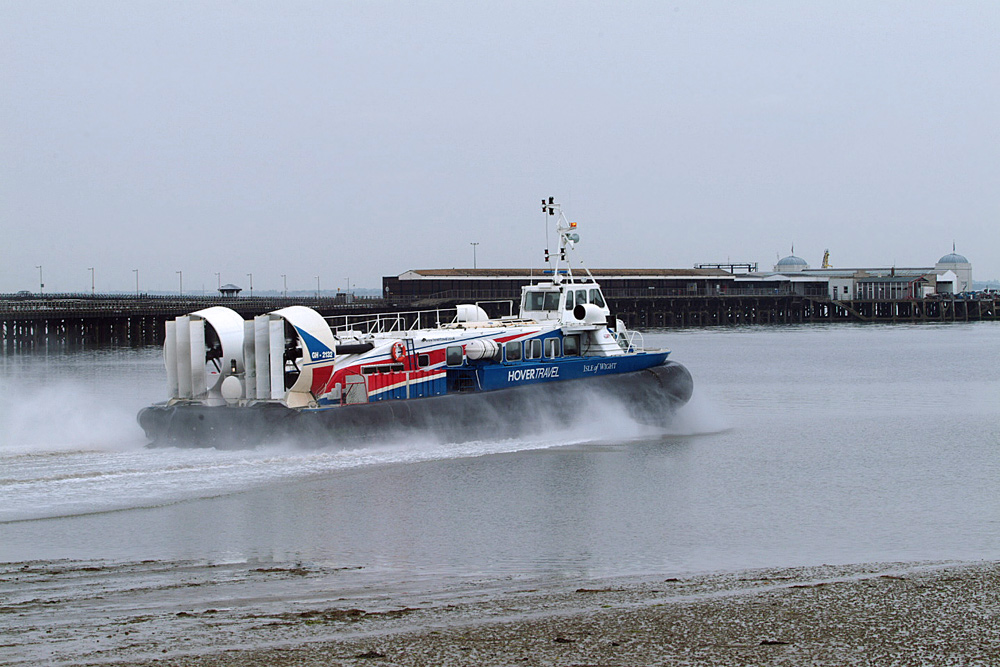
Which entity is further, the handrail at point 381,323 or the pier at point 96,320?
the pier at point 96,320

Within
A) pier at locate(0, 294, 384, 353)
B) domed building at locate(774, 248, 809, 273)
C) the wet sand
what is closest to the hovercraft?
the wet sand

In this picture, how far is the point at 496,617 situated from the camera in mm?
7508

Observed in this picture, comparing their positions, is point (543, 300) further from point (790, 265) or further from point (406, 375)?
point (790, 265)

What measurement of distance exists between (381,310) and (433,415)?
43.9m

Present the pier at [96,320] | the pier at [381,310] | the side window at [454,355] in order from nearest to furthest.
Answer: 1. the side window at [454,355]
2. the pier at [96,320]
3. the pier at [381,310]

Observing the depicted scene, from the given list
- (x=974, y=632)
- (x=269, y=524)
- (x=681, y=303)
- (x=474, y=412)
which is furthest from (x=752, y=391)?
(x=681, y=303)

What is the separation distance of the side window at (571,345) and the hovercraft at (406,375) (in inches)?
0.8

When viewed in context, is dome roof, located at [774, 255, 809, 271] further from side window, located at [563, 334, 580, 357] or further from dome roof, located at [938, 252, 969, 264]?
side window, located at [563, 334, 580, 357]

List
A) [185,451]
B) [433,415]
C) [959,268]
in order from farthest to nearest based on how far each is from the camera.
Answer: [959,268] < [433,415] < [185,451]

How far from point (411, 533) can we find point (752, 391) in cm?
1919

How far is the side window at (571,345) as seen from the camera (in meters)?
19.8

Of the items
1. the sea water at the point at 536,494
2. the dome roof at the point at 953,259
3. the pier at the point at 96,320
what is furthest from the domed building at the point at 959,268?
the sea water at the point at 536,494

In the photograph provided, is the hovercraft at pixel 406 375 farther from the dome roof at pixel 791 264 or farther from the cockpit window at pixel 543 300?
the dome roof at pixel 791 264

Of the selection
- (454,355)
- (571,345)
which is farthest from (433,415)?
(571,345)
